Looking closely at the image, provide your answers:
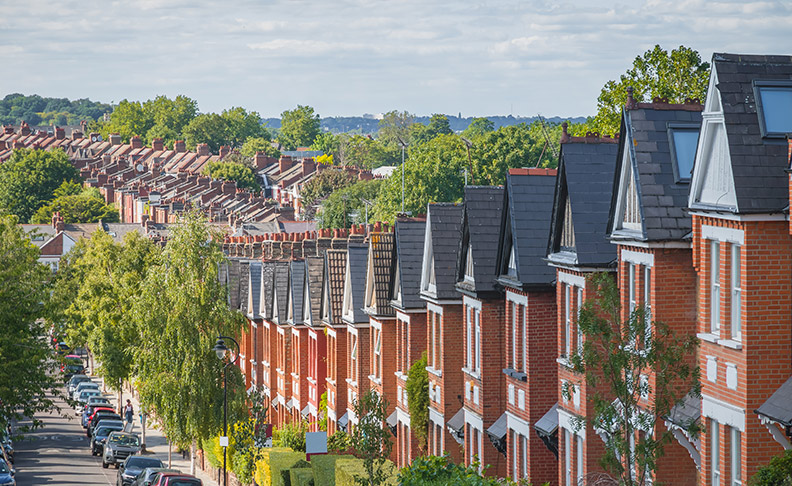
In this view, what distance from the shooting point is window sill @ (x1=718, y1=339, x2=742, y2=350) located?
18703 mm

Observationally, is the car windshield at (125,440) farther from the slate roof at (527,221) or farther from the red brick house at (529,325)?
the slate roof at (527,221)

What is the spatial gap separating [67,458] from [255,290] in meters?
11.6

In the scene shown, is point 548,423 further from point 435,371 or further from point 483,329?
point 435,371

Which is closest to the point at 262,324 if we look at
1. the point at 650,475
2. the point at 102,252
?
the point at 102,252

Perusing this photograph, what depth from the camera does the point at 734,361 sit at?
18.9 m

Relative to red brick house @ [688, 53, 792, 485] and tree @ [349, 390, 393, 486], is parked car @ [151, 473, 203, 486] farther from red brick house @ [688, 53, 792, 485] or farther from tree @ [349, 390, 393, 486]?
red brick house @ [688, 53, 792, 485]

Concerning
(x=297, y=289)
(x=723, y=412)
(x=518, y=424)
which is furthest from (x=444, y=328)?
(x=297, y=289)

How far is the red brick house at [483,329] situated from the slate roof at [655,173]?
7.84 meters

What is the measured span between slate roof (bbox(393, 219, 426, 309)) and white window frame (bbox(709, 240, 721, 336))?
17091 mm

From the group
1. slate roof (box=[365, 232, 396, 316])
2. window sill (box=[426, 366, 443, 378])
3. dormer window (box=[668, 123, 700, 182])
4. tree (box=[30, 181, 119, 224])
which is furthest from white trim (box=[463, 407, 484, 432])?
tree (box=[30, 181, 119, 224])

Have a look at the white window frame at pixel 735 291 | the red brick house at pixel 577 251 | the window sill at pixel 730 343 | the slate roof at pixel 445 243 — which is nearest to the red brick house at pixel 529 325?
the red brick house at pixel 577 251

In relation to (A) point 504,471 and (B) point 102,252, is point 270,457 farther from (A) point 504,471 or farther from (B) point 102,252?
(B) point 102,252

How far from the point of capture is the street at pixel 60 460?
49.9m

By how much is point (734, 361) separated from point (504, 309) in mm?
11785
